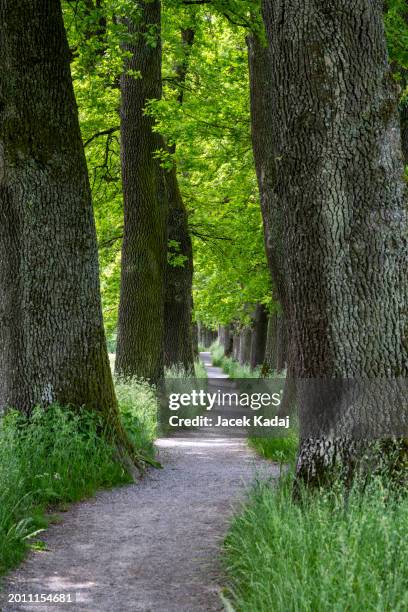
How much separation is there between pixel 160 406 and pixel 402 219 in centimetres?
1148

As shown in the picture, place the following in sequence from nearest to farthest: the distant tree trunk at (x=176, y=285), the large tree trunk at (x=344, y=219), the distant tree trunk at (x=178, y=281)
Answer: the large tree trunk at (x=344, y=219) → the distant tree trunk at (x=178, y=281) → the distant tree trunk at (x=176, y=285)

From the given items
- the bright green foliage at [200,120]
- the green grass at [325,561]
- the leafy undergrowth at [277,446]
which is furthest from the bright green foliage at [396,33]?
the green grass at [325,561]

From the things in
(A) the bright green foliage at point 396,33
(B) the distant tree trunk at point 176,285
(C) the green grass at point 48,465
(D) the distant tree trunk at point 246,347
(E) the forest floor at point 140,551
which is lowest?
(E) the forest floor at point 140,551

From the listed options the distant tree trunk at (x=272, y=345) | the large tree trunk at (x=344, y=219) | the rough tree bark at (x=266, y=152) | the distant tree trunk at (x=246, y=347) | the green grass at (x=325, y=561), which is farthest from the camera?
the distant tree trunk at (x=246, y=347)

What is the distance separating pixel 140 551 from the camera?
20.5ft

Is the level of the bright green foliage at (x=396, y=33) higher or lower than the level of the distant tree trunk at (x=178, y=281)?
higher

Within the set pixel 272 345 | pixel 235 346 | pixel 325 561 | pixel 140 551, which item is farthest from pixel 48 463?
pixel 235 346

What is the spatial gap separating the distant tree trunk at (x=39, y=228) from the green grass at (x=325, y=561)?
4.19 metres

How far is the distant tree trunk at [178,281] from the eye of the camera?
20.5 m

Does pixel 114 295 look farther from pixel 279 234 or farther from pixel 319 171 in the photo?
pixel 319 171

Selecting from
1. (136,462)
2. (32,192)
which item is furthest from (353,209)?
(136,462)

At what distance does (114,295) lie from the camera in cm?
2777

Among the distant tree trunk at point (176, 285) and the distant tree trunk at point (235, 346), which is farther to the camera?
the distant tree trunk at point (235, 346)

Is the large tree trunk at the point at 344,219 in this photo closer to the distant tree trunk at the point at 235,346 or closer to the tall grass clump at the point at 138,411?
the tall grass clump at the point at 138,411
